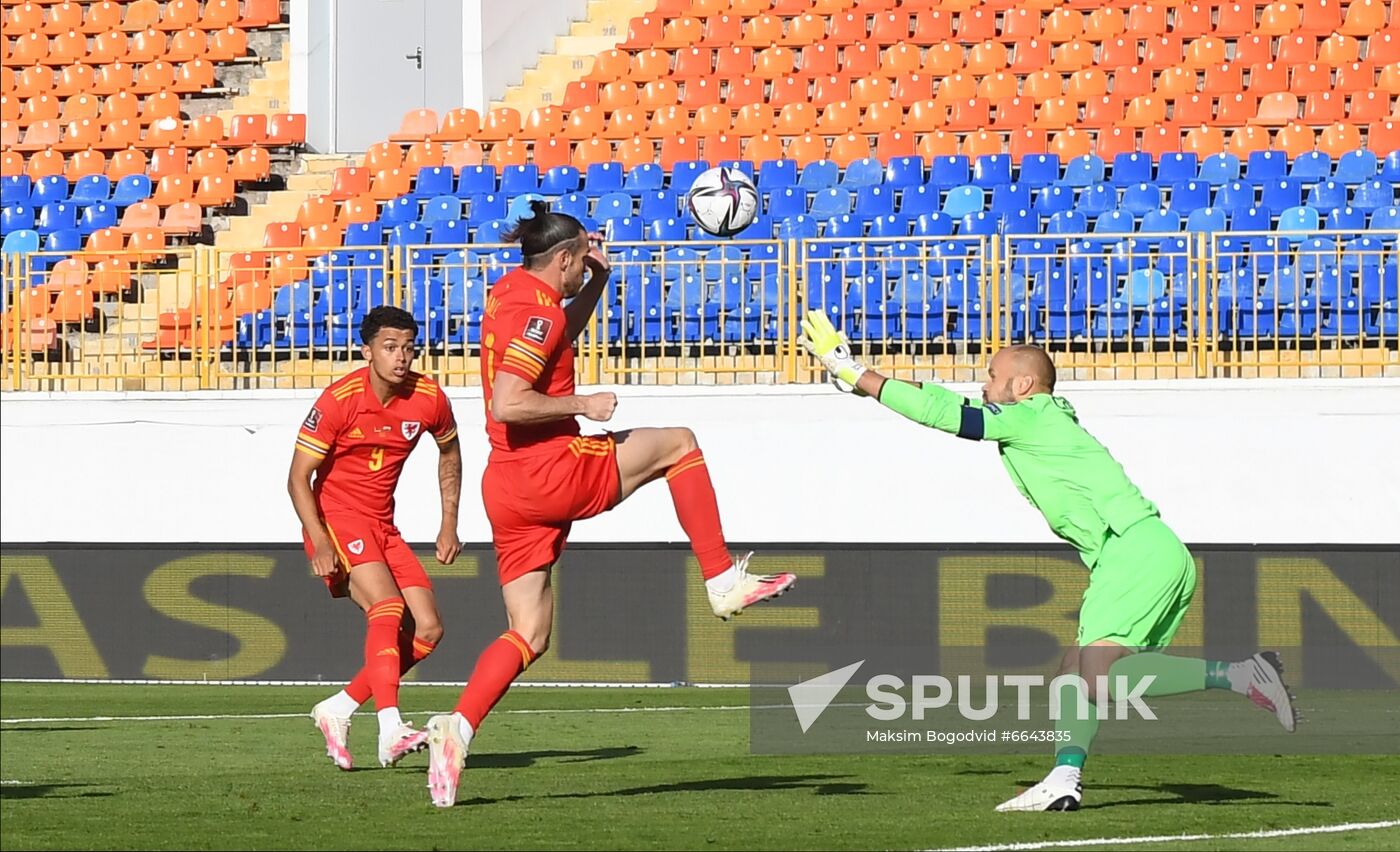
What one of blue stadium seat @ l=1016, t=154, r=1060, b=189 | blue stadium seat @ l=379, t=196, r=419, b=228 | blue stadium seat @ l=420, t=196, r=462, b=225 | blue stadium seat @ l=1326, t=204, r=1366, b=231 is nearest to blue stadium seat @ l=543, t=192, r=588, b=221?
blue stadium seat @ l=420, t=196, r=462, b=225

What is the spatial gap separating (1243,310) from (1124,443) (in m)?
1.50

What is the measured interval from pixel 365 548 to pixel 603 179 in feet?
35.0

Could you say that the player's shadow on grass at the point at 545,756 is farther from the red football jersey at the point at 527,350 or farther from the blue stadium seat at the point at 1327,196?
the blue stadium seat at the point at 1327,196

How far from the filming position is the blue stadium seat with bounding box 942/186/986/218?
18047 millimetres

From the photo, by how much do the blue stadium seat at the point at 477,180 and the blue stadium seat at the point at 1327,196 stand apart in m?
7.30

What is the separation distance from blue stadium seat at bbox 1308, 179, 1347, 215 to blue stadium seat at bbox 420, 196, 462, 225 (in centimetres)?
740

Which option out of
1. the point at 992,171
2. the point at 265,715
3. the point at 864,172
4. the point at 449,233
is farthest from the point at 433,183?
the point at 265,715

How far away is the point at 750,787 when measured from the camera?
27.2 ft

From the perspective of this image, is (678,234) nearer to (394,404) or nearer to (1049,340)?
(1049,340)

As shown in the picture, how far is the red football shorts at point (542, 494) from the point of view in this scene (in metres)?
7.46

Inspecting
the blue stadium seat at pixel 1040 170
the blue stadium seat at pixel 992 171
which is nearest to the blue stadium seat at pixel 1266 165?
the blue stadium seat at pixel 1040 170

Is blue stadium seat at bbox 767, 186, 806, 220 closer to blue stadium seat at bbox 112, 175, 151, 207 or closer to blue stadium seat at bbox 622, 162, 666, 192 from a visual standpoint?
blue stadium seat at bbox 622, 162, 666, 192

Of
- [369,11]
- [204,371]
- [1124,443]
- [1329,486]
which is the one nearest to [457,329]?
[204,371]

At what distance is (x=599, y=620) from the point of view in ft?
48.1
